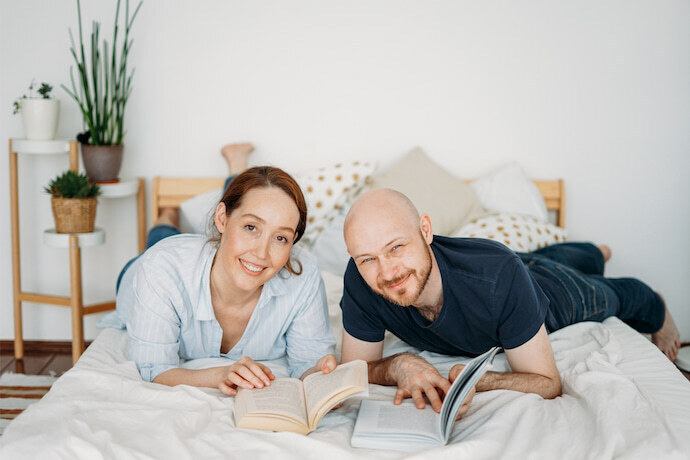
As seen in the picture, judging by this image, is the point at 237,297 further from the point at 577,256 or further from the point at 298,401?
the point at 577,256

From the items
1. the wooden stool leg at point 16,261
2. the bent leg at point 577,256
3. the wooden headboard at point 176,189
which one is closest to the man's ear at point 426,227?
the bent leg at point 577,256

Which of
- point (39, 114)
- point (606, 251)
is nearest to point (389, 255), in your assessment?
point (606, 251)

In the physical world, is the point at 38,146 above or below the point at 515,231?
above

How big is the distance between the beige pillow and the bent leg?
0.37m

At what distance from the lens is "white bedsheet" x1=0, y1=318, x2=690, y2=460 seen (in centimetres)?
128

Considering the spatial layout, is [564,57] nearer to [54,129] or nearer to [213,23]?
[213,23]

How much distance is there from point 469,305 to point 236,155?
1.64 meters

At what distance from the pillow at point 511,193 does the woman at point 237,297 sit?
131 cm

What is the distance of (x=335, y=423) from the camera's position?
148 cm

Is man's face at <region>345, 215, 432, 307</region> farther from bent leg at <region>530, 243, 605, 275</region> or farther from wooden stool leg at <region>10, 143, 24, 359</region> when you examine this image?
wooden stool leg at <region>10, 143, 24, 359</region>

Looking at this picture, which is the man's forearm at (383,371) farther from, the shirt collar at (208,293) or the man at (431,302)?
the shirt collar at (208,293)

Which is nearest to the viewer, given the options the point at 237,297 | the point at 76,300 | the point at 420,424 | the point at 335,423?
the point at 420,424

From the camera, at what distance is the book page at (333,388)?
1.36 m

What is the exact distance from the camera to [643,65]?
3082 mm
